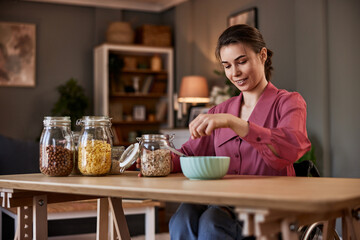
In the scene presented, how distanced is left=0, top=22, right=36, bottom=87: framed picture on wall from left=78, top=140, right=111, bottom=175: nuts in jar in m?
5.06

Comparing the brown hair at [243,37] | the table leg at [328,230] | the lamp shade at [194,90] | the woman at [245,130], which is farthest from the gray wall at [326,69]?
the table leg at [328,230]

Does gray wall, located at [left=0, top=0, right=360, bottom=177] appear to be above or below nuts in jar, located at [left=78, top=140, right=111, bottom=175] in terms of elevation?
above

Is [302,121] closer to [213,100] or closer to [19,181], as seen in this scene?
[19,181]

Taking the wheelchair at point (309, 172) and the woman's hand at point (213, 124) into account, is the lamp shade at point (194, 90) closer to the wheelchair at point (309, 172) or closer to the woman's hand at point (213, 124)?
the wheelchair at point (309, 172)

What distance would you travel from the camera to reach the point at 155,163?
170 centimetres

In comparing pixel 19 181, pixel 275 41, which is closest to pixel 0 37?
pixel 275 41

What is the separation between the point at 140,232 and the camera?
3.80m

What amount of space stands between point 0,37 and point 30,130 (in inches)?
48.2

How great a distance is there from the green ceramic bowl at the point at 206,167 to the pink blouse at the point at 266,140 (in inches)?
4.5

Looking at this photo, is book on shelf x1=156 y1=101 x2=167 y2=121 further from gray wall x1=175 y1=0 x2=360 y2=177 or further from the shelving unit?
gray wall x1=175 y1=0 x2=360 y2=177

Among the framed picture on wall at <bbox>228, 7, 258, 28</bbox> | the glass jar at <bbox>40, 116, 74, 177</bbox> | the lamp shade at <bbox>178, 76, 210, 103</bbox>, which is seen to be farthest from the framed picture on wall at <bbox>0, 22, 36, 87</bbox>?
the glass jar at <bbox>40, 116, 74, 177</bbox>

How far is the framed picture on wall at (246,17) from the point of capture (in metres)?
5.35

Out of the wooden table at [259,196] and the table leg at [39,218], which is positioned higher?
the wooden table at [259,196]

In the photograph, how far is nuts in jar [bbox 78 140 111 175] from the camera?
177 centimetres
